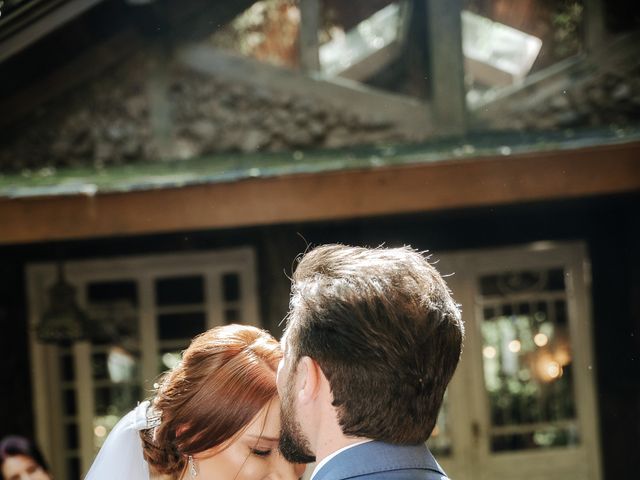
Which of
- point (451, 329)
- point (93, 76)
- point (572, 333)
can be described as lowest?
point (572, 333)

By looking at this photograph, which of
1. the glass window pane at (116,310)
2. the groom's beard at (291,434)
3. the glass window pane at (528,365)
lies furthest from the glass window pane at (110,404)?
the groom's beard at (291,434)

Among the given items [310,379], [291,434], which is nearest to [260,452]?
[291,434]

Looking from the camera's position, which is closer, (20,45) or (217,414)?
(217,414)

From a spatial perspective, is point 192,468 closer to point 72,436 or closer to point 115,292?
point 115,292

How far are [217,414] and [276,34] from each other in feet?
16.6

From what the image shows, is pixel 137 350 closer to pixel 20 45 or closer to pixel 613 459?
pixel 20 45

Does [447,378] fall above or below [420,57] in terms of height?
below

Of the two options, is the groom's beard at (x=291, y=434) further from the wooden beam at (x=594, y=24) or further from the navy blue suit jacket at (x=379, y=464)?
the wooden beam at (x=594, y=24)

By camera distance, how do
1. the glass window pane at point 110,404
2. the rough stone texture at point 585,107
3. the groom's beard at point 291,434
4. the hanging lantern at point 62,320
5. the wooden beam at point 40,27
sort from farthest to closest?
the glass window pane at point 110,404
the rough stone texture at point 585,107
the wooden beam at point 40,27
the hanging lantern at point 62,320
the groom's beard at point 291,434

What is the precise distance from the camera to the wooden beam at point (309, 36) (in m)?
6.85

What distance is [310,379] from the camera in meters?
1.64

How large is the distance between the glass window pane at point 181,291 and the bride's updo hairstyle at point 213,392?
4.55 m

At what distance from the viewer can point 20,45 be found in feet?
20.9

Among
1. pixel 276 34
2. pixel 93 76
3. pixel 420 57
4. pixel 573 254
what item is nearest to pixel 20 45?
pixel 93 76
